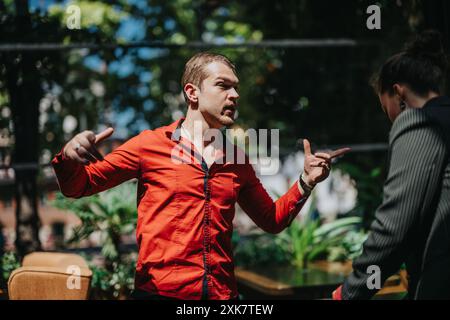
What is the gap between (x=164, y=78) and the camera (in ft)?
33.4

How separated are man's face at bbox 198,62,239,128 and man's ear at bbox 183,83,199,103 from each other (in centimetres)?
3

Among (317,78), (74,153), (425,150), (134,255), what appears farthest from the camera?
(317,78)

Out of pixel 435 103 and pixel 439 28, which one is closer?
pixel 435 103

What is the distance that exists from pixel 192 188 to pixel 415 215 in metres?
0.88

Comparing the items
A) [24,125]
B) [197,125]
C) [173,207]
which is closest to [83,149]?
[173,207]

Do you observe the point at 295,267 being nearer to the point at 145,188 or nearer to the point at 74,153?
the point at 145,188

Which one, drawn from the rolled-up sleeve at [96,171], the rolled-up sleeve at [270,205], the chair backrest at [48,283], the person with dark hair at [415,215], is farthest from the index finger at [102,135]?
the chair backrest at [48,283]

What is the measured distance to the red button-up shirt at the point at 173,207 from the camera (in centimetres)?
219

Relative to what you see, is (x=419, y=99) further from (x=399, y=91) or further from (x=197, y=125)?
(x=197, y=125)

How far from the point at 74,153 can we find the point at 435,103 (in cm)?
129

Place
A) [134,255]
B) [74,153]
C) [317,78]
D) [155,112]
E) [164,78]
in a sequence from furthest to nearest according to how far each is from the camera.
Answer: [164,78]
[155,112]
[317,78]
[134,255]
[74,153]

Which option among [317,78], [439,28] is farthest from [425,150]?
[317,78]

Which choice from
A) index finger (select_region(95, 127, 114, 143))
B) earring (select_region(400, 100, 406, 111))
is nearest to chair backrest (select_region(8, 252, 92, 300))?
index finger (select_region(95, 127, 114, 143))

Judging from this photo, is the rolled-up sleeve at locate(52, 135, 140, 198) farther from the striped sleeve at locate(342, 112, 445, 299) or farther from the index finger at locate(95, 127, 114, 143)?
the striped sleeve at locate(342, 112, 445, 299)
